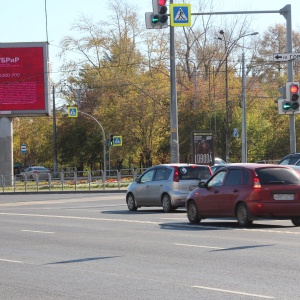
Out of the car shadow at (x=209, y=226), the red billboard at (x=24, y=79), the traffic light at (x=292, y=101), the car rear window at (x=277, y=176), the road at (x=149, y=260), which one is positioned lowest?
the road at (x=149, y=260)

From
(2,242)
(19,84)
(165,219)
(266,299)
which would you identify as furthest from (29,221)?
(19,84)

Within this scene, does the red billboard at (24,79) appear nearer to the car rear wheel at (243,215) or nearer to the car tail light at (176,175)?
the car tail light at (176,175)

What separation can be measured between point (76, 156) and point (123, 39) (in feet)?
39.0

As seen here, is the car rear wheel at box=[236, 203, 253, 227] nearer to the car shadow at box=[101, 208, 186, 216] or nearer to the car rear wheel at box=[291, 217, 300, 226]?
the car rear wheel at box=[291, 217, 300, 226]

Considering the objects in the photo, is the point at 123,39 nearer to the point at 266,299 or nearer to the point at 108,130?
the point at 108,130

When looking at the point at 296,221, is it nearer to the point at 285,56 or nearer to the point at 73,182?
the point at 285,56

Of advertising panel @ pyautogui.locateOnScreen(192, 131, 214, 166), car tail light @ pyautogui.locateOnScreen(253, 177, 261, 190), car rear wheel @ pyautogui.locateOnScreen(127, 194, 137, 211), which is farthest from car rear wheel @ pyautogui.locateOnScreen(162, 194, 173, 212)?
advertising panel @ pyautogui.locateOnScreen(192, 131, 214, 166)

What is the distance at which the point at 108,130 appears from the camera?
77.3 metres

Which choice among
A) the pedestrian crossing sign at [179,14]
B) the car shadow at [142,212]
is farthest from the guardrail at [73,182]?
the pedestrian crossing sign at [179,14]

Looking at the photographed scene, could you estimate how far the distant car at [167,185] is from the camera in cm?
2827

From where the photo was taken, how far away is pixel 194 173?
2892 cm

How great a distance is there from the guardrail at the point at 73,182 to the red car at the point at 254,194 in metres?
30.0

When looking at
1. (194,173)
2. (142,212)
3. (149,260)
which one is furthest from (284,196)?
(142,212)

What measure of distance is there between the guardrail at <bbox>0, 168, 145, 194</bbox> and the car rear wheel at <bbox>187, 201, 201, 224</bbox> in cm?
2880
